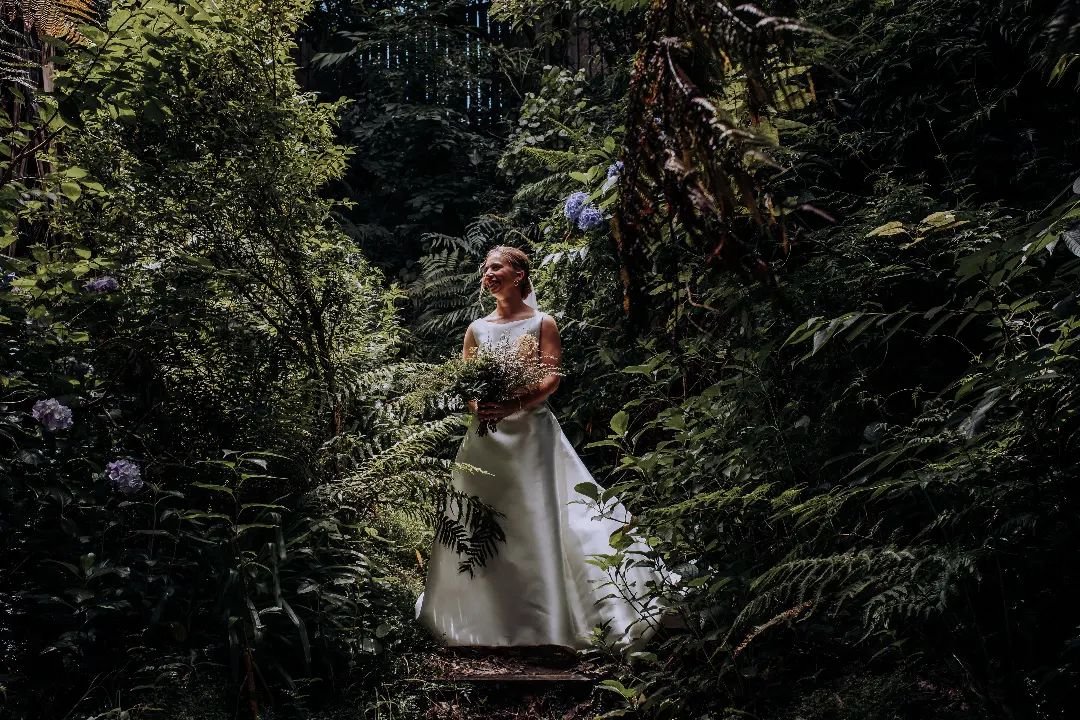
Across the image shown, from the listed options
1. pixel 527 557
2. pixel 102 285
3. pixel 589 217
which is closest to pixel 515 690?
pixel 527 557

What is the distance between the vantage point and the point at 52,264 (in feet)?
11.3

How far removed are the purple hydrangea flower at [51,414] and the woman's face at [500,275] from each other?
6.54ft

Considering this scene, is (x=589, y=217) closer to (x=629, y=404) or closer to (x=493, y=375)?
(x=493, y=375)

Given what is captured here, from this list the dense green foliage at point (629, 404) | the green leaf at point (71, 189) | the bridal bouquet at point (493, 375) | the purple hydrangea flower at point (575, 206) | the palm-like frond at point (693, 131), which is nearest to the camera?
the palm-like frond at point (693, 131)

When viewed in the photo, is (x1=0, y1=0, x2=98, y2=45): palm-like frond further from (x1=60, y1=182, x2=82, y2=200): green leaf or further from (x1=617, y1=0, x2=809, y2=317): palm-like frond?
(x1=617, y1=0, x2=809, y2=317): palm-like frond

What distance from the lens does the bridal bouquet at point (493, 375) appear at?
3940 mm

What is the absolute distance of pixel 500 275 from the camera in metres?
4.35

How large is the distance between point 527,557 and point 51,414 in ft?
6.81

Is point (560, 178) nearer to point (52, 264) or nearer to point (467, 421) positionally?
point (467, 421)

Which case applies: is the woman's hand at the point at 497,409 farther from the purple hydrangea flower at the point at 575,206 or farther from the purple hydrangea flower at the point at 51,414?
the purple hydrangea flower at the point at 51,414

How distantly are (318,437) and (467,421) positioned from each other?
0.68 m

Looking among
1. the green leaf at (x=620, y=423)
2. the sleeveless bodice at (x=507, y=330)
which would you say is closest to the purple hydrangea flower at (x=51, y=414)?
the sleeveless bodice at (x=507, y=330)

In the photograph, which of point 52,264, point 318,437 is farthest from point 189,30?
point 318,437

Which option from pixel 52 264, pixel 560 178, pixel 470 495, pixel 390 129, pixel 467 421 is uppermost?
pixel 390 129
